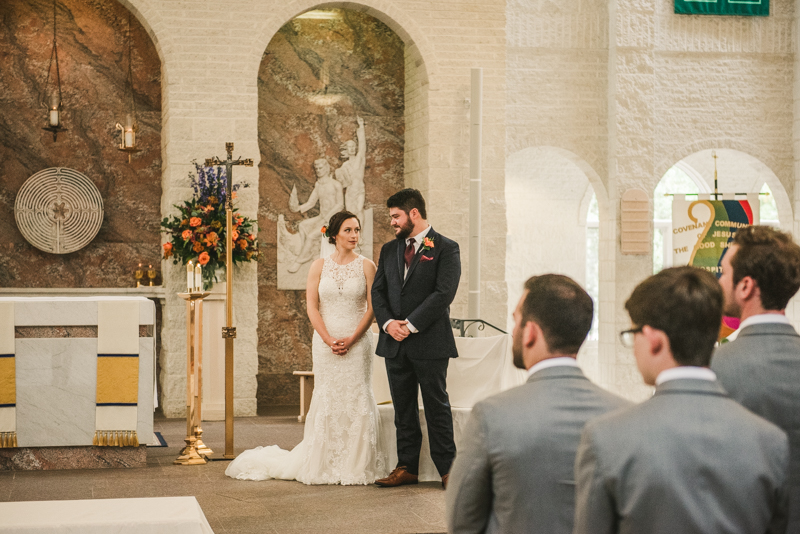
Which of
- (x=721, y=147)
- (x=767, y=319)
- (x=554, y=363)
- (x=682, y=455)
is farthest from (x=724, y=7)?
(x=682, y=455)

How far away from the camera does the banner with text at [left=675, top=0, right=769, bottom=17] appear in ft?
37.6

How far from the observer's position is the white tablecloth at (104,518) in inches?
117

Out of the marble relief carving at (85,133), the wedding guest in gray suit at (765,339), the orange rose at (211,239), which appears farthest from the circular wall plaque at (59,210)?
the wedding guest in gray suit at (765,339)

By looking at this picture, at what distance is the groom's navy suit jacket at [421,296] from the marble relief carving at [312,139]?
15.0 feet

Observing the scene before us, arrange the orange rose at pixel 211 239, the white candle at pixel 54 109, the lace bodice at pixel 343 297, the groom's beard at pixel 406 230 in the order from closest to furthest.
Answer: the groom's beard at pixel 406 230, the lace bodice at pixel 343 297, the orange rose at pixel 211 239, the white candle at pixel 54 109

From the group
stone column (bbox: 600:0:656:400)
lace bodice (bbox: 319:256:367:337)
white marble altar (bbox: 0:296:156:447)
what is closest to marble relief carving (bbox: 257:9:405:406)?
stone column (bbox: 600:0:656:400)

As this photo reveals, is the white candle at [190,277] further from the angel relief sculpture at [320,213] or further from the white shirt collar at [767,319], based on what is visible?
the white shirt collar at [767,319]

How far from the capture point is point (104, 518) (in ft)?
10.1

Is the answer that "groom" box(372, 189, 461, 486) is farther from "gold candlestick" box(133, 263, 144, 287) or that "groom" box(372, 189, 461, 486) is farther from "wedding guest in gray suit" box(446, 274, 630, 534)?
"gold candlestick" box(133, 263, 144, 287)

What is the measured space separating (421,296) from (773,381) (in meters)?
3.32

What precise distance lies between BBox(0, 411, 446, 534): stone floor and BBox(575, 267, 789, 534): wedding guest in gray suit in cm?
306

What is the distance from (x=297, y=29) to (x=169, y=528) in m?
8.24

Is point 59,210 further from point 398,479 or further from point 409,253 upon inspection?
point 398,479

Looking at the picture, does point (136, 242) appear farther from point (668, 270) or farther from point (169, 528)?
point (668, 270)
